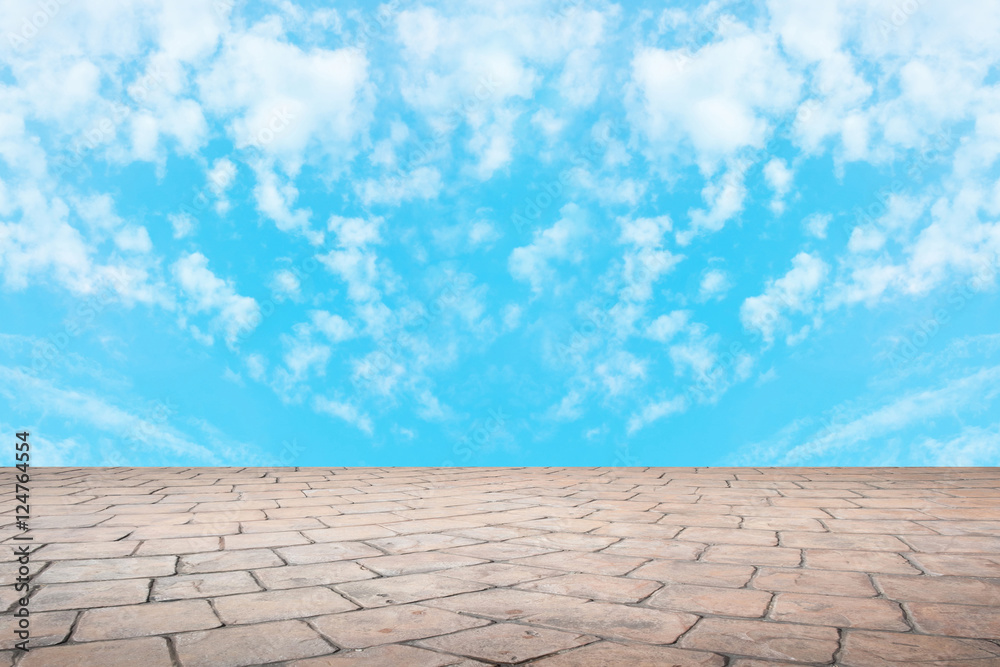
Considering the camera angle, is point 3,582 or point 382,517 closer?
point 3,582

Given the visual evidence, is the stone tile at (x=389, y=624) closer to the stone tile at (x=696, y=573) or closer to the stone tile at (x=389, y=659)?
the stone tile at (x=389, y=659)

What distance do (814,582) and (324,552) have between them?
1.97m

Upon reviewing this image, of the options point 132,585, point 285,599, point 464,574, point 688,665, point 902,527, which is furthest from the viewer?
point 902,527

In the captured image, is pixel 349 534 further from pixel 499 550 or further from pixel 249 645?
pixel 249 645

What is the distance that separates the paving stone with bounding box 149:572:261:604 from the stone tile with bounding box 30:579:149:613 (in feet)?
0.17

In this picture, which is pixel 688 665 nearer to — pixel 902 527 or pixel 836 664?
pixel 836 664

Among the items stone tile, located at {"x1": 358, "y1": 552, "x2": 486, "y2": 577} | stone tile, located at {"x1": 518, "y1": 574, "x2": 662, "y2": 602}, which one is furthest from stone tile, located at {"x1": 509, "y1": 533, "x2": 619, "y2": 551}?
stone tile, located at {"x1": 518, "y1": 574, "x2": 662, "y2": 602}

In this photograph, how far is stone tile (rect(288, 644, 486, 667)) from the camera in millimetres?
1493

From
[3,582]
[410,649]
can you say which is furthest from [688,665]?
[3,582]

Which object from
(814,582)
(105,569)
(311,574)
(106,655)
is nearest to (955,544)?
(814,582)

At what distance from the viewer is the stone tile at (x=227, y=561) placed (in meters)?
2.47

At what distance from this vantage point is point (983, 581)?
232 cm

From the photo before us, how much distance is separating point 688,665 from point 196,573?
6.03 ft

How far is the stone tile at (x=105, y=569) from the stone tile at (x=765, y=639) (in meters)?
1.95
